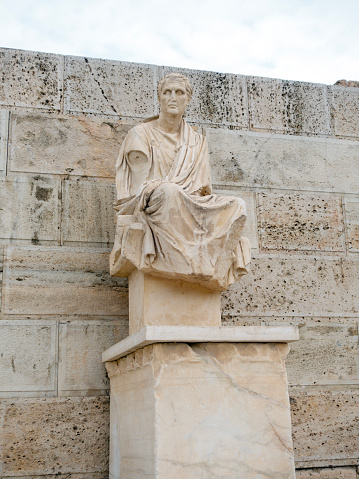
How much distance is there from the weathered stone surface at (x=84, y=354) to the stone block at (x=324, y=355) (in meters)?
1.37

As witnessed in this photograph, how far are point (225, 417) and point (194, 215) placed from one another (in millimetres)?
1213

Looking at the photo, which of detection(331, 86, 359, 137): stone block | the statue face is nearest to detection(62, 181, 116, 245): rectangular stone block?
the statue face

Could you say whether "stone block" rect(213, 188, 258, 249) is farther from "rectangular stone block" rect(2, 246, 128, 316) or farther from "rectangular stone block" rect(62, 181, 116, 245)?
"rectangular stone block" rect(2, 246, 128, 316)

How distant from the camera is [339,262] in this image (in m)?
5.41

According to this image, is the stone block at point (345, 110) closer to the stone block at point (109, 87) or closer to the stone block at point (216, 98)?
the stone block at point (216, 98)

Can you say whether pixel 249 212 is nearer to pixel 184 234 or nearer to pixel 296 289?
pixel 296 289

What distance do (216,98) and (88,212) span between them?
5.06 ft

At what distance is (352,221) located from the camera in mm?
5605

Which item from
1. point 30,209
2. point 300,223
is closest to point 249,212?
point 300,223

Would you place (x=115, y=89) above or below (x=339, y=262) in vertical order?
above

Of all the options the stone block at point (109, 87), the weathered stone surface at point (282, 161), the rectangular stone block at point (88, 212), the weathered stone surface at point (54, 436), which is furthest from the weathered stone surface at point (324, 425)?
the stone block at point (109, 87)

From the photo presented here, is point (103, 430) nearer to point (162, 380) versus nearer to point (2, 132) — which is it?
point (162, 380)

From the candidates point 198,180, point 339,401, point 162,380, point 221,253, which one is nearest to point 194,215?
point 221,253

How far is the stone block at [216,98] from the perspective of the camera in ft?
18.3
